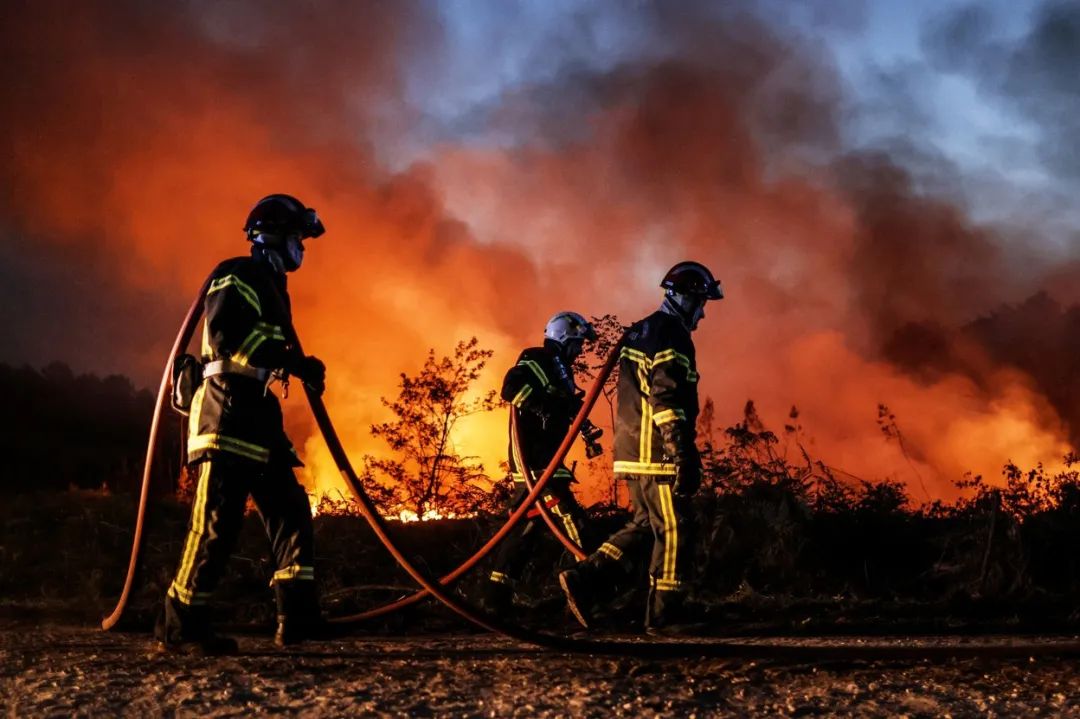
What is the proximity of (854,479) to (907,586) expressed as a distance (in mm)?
1687

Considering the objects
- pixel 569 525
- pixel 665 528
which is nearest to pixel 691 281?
pixel 665 528

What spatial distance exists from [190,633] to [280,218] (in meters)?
1.99

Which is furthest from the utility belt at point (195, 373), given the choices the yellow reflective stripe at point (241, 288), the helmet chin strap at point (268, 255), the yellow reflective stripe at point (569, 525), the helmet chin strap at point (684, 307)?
the yellow reflective stripe at point (569, 525)

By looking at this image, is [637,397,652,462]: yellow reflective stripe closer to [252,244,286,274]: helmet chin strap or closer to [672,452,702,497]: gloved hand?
[672,452,702,497]: gloved hand

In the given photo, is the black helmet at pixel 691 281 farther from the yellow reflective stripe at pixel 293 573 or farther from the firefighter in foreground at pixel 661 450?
the yellow reflective stripe at pixel 293 573

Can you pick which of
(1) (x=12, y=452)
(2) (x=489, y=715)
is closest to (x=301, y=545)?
(2) (x=489, y=715)

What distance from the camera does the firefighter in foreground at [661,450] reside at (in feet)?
18.1

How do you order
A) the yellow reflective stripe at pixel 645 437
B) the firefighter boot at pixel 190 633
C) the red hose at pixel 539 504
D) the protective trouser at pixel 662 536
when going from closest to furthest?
the firefighter boot at pixel 190 633 → the protective trouser at pixel 662 536 → the yellow reflective stripe at pixel 645 437 → the red hose at pixel 539 504

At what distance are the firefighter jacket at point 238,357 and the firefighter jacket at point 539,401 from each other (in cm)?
239

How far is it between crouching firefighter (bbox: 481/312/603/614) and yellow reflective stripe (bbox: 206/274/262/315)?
2512 millimetres

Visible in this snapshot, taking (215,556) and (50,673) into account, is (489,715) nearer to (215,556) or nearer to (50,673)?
(215,556)

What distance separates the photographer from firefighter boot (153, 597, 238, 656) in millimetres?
4676

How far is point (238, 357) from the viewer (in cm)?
479

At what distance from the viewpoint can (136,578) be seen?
17.5 ft
